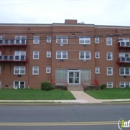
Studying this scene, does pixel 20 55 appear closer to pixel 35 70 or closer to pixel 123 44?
pixel 35 70

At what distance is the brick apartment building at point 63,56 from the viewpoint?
3625 centimetres

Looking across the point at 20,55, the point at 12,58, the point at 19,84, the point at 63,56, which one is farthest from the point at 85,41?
the point at 19,84

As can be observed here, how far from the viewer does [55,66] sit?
3612cm

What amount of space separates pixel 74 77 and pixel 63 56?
389 cm

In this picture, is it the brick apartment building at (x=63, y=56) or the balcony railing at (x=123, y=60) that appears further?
the balcony railing at (x=123, y=60)

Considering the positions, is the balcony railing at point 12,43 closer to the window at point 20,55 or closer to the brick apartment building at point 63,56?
the brick apartment building at point 63,56

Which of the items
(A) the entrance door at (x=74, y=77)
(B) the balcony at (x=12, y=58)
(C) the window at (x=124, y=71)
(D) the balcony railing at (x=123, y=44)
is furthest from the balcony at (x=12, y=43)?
(C) the window at (x=124, y=71)

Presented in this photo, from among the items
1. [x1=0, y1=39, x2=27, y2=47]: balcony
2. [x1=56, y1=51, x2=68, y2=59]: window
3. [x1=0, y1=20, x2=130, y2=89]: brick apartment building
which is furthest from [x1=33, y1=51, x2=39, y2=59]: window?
[x1=56, y1=51, x2=68, y2=59]: window

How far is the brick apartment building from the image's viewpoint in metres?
36.2

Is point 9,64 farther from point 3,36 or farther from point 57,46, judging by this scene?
point 57,46

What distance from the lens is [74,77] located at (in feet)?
119

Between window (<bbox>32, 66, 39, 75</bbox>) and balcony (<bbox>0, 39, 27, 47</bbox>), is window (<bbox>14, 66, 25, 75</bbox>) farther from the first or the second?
balcony (<bbox>0, 39, 27, 47</bbox>)
